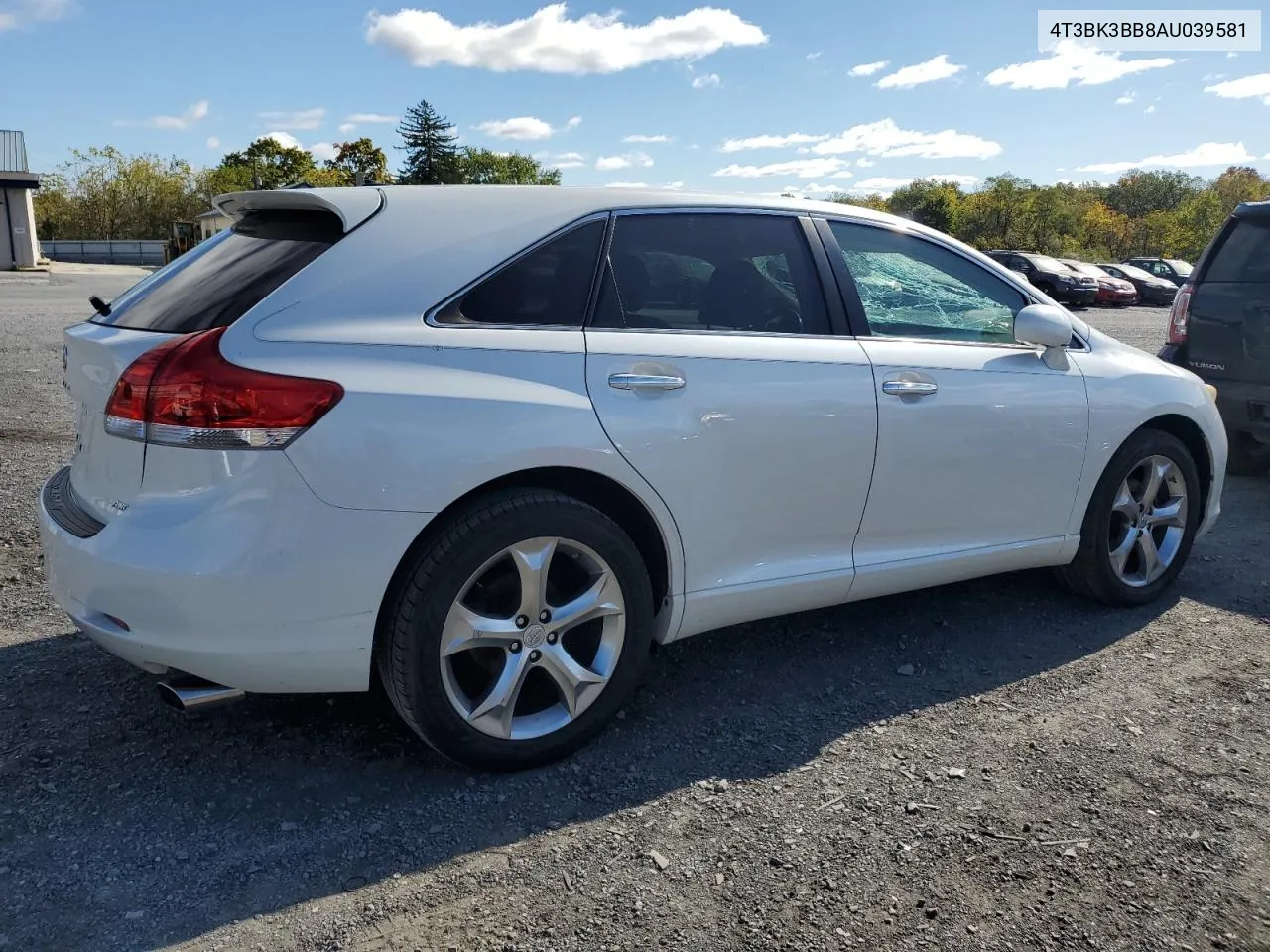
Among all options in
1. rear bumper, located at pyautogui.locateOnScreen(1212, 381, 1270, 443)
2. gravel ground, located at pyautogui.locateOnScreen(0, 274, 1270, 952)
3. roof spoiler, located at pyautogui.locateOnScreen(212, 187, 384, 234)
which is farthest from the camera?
rear bumper, located at pyautogui.locateOnScreen(1212, 381, 1270, 443)

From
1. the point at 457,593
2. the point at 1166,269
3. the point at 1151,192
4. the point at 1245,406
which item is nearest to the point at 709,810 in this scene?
the point at 457,593

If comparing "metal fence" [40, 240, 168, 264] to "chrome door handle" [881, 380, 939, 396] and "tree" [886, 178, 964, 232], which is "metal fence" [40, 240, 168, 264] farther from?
"chrome door handle" [881, 380, 939, 396]

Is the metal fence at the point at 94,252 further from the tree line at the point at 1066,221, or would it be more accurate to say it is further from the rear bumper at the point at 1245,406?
the rear bumper at the point at 1245,406

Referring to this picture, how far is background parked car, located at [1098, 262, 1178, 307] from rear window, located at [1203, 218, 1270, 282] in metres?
28.6

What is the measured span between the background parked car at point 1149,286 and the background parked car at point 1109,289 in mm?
1800

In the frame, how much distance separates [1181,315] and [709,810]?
5247 mm

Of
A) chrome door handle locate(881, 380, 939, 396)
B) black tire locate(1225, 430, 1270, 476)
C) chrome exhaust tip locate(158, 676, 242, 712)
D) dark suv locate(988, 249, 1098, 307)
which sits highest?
dark suv locate(988, 249, 1098, 307)

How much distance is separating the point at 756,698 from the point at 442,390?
1564mm

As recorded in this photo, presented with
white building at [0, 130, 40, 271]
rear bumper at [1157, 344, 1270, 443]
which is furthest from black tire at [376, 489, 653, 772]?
white building at [0, 130, 40, 271]

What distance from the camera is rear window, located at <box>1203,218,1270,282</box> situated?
5996 millimetres

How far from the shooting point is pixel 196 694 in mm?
2625

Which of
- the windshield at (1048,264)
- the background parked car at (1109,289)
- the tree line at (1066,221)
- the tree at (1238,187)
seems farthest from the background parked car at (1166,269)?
the tree at (1238,187)

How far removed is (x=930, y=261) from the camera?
12.6 feet

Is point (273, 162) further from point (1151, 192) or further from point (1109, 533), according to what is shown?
point (1109, 533)
